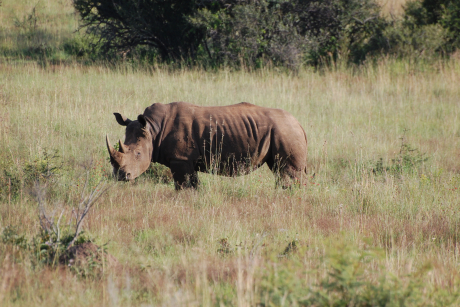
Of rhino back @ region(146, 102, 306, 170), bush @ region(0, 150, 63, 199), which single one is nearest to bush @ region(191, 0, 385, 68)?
rhino back @ region(146, 102, 306, 170)

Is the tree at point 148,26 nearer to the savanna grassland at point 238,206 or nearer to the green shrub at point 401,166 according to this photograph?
the savanna grassland at point 238,206

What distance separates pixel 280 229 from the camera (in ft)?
16.1

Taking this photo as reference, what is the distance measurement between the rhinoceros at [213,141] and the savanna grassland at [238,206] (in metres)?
0.31

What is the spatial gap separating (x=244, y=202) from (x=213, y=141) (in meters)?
0.93

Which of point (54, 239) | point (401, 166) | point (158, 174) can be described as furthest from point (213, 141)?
point (401, 166)

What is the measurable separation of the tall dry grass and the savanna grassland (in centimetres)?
3

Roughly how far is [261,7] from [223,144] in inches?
403

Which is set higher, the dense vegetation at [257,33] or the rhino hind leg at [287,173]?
the dense vegetation at [257,33]

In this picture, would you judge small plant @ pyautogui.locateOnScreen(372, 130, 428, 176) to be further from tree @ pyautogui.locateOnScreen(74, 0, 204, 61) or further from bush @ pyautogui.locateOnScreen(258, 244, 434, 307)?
tree @ pyautogui.locateOnScreen(74, 0, 204, 61)

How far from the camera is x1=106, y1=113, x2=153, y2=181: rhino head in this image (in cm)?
604

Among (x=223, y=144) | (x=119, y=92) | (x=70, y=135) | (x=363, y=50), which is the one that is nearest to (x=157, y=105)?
(x=223, y=144)

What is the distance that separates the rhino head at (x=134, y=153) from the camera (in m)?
6.04

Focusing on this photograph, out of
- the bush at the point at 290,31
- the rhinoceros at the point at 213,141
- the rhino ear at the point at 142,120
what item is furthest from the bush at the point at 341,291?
the bush at the point at 290,31

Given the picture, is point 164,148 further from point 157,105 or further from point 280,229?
point 280,229
